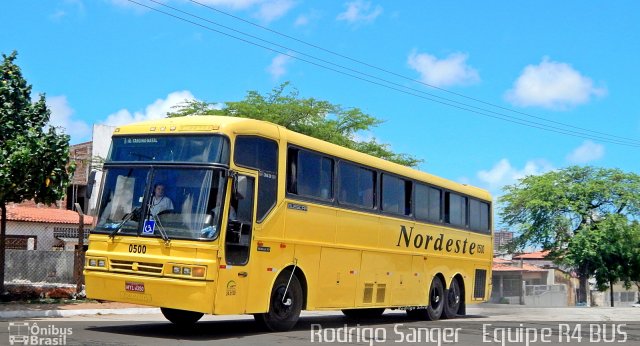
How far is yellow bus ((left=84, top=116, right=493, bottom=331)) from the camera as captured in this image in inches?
457

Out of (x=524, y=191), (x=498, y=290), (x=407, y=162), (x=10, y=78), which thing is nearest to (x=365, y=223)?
(x=10, y=78)

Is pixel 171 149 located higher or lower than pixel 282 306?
higher

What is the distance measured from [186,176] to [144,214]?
89cm

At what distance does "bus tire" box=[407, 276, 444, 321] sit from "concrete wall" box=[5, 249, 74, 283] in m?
15.4

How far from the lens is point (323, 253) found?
14297 millimetres

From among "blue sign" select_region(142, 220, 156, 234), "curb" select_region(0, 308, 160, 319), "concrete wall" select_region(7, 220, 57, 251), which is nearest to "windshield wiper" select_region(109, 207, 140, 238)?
"blue sign" select_region(142, 220, 156, 234)

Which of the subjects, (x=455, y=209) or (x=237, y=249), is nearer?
(x=237, y=249)

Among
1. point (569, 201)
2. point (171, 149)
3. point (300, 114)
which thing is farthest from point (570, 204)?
point (171, 149)

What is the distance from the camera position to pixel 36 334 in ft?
37.6

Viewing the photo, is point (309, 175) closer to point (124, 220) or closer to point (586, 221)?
point (124, 220)

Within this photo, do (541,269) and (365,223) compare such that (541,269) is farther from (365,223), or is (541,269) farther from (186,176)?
(186,176)

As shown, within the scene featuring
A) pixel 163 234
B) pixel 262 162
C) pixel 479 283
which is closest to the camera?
pixel 163 234

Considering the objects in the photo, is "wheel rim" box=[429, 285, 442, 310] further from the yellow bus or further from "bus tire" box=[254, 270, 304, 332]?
"bus tire" box=[254, 270, 304, 332]

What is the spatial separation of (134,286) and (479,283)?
1263cm
